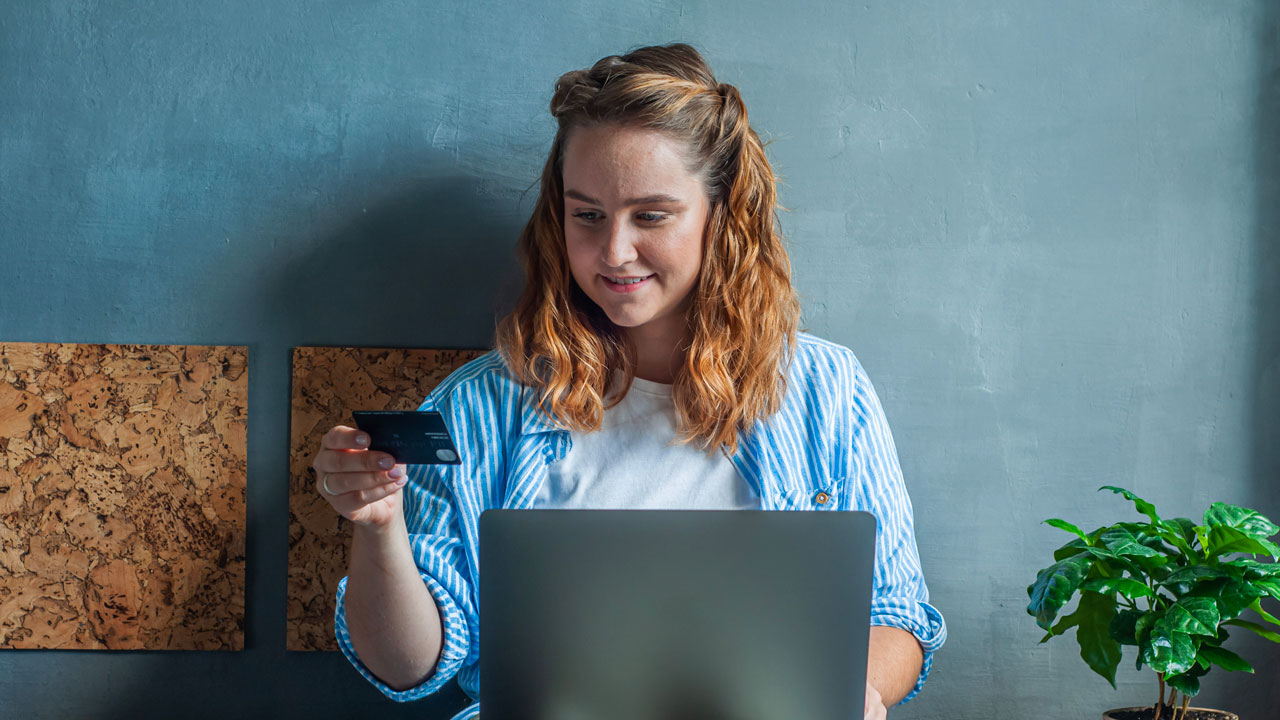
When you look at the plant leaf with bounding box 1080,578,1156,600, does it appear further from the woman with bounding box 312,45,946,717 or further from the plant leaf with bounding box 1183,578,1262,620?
the woman with bounding box 312,45,946,717

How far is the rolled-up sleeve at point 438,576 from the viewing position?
106cm

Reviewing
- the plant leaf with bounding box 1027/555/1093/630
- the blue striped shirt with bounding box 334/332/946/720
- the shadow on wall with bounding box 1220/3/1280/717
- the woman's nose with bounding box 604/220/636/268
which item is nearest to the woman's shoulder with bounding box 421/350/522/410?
the blue striped shirt with bounding box 334/332/946/720

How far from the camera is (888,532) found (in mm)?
1211

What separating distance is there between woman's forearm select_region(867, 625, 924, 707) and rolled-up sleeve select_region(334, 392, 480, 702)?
507mm

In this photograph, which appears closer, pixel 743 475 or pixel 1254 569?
pixel 1254 569

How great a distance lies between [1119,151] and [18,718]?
1.98 meters

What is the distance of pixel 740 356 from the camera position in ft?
3.93

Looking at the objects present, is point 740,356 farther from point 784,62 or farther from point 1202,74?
point 1202,74

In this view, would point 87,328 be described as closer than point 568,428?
No

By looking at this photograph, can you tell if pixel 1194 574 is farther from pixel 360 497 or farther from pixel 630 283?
pixel 360 497

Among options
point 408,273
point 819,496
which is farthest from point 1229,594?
point 408,273

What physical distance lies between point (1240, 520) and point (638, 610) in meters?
0.88

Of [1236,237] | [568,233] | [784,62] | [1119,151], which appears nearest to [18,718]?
[568,233]

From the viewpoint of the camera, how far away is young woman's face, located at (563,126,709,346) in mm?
1099
